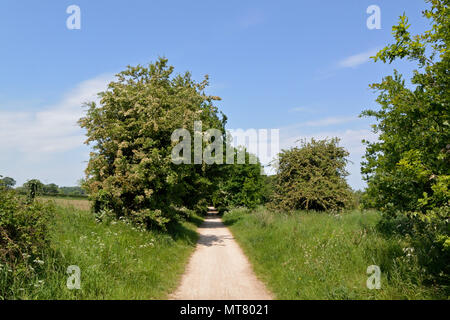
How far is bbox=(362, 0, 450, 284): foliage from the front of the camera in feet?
18.3

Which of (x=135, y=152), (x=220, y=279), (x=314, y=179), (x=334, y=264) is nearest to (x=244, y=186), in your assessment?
(x=314, y=179)

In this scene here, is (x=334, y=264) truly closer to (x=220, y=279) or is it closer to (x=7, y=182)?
(x=220, y=279)

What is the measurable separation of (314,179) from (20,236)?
1845 centimetres

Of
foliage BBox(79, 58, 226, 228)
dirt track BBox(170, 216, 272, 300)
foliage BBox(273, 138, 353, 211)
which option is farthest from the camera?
foliage BBox(273, 138, 353, 211)

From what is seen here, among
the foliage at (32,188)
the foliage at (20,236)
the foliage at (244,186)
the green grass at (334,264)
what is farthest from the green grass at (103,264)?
the foliage at (244,186)

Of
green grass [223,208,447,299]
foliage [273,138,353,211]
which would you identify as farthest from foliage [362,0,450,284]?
foliage [273,138,353,211]

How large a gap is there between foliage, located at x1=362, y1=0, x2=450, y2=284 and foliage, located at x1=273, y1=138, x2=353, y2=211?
1196 centimetres

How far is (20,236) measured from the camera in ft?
20.6

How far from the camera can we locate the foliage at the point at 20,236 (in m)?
5.94

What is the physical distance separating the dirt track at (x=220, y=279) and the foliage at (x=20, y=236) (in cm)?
346

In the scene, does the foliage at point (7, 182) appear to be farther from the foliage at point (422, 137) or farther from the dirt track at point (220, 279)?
the foliage at point (422, 137)

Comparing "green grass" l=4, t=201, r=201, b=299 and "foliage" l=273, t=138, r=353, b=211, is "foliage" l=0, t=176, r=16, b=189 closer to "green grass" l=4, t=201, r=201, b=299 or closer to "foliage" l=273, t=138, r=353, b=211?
"green grass" l=4, t=201, r=201, b=299

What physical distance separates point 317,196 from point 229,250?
365 inches

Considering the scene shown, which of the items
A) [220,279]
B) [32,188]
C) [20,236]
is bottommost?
[220,279]
